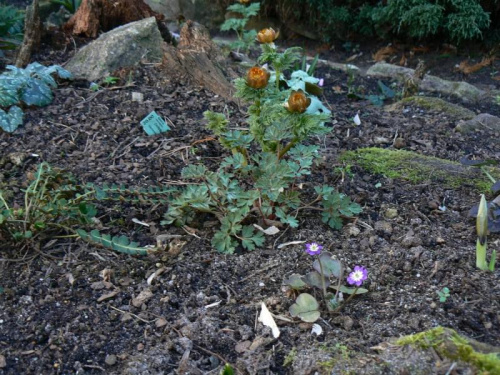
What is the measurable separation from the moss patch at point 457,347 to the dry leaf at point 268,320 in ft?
1.33

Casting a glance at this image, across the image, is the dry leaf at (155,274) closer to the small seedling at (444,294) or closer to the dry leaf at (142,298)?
the dry leaf at (142,298)

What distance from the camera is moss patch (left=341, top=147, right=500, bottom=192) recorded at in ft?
9.29

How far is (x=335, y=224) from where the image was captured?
242cm

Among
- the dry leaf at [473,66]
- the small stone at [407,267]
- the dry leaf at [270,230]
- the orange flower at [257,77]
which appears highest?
the orange flower at [257,77]

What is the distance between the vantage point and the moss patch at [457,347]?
155 cm

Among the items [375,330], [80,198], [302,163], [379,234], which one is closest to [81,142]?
[80,198]

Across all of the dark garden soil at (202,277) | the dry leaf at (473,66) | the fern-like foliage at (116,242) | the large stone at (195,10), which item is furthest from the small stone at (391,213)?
the large stone at (195,10)

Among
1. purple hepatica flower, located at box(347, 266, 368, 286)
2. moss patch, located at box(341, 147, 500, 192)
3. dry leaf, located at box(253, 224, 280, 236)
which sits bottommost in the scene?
dry leaf, located at box(253, 224, 280, 236)

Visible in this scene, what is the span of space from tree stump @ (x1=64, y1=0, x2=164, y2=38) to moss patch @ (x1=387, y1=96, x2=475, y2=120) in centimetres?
191

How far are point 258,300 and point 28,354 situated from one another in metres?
0.79

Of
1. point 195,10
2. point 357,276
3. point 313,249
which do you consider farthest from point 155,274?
point 195,10

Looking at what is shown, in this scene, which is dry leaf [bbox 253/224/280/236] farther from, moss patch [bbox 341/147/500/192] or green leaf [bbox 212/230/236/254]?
moss patch [bbox 341/147/500/192]

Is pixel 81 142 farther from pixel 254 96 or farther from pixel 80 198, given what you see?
pixel 254 96

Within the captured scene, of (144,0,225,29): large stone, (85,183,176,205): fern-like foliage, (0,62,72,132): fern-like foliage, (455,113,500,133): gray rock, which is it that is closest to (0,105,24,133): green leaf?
(0,62,72,132): fern-like foliage
